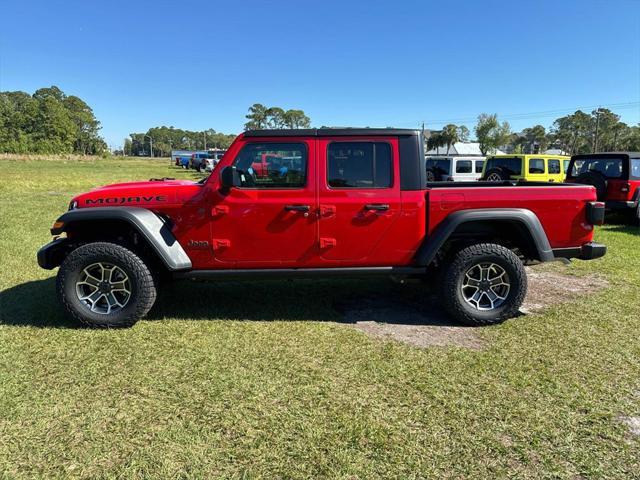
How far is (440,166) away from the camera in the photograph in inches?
612

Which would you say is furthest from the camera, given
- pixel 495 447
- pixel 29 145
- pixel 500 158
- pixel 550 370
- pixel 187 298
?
pixel 29 145

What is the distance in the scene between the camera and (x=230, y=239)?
3.92m

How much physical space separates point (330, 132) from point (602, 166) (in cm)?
829

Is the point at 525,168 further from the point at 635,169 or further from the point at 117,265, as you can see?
the point at 117,265

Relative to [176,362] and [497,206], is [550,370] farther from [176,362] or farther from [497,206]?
[176,362]

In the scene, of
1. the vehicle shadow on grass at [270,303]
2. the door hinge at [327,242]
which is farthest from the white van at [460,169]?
the door hinge at [327,242]

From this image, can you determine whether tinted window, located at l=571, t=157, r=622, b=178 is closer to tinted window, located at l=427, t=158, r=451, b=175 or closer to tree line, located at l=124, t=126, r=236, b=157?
tinted window, located at l=427, t=158, r=451, b=175

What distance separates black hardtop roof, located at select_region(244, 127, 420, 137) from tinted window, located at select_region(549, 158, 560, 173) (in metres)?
10.7

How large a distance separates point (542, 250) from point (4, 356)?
464cm

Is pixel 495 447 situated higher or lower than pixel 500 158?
lower

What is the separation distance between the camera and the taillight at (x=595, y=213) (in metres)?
4.02

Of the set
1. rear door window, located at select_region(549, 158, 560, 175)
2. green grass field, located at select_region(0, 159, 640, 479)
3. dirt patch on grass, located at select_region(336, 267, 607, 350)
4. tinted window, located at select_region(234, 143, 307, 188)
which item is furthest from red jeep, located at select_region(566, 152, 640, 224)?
tinted window, located at select_region(234, 143, 307, 188)

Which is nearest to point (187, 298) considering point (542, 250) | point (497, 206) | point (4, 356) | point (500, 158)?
point (4, 356)

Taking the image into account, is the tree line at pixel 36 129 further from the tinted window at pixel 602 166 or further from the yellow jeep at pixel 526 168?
the tinted window at pixel 602 166
